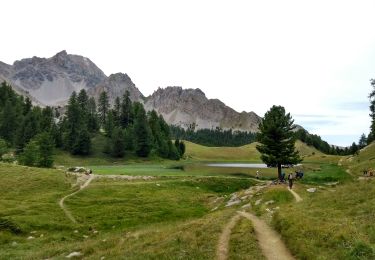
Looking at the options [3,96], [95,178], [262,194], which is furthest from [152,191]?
[3,96]

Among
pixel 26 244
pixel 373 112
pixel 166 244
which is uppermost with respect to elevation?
pixel 373 112

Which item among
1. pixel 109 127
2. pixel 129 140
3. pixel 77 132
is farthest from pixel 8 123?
pixel 129 140

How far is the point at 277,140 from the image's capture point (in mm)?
72000

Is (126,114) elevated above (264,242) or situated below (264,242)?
above

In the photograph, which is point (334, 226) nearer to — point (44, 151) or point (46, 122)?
point (44, 151)

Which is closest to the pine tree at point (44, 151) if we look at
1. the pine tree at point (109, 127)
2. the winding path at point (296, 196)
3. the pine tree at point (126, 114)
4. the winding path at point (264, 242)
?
the pine tree at point (109, 127)

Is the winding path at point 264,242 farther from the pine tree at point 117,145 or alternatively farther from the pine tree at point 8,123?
the pine tree at point 8,123

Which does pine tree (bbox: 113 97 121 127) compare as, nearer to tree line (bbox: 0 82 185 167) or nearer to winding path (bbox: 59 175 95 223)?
tree line (bbox: 0 82 185 167)

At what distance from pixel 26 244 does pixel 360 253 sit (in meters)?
35.2

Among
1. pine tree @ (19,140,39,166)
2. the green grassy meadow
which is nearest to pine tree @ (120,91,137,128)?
pine tree @ (19,140,39,166)

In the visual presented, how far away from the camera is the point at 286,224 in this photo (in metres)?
27.1

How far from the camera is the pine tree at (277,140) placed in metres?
71.1

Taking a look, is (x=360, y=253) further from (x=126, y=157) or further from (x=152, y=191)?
(x=126, y=157)

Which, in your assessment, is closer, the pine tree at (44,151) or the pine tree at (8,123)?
the pine tree at (44,151)
